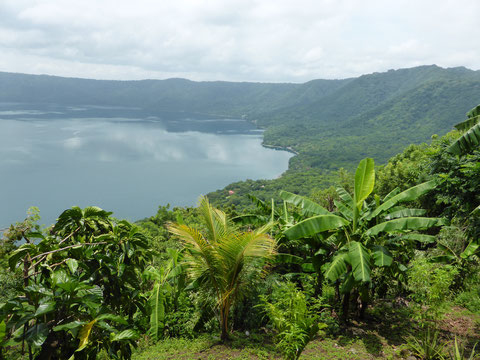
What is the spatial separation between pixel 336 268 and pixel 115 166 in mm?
83198

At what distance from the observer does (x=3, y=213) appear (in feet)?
163

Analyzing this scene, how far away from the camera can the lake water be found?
58094 mm

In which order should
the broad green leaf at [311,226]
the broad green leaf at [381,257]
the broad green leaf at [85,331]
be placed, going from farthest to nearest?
1. the broad green leaf at [311,226]
2. the broad green leaf at [381,257]
3. the broad green leaf at [85,331]

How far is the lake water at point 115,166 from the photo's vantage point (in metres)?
58.1

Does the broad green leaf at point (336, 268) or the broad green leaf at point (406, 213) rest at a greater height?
the broad green leaf at point (406, 213)

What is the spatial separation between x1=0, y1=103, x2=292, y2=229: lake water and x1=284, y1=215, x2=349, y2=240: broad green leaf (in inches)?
2053

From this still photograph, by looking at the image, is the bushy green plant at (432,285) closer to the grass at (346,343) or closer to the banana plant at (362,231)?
the banana plant at (362,231)

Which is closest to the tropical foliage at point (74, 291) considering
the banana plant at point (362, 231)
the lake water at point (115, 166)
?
the banana plant at point (362, 231)

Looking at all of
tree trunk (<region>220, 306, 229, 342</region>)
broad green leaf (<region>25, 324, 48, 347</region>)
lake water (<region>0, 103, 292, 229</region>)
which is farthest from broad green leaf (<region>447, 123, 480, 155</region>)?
lake water (<region>0, 103, 292, 229</region>)

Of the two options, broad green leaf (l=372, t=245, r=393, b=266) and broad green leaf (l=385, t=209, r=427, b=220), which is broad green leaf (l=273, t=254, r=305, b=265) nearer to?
broad green leaf (l=372, t=245, r=393, b=266)

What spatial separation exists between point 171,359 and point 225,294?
122cm

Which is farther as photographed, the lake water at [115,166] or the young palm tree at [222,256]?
the lake water at [115,166]

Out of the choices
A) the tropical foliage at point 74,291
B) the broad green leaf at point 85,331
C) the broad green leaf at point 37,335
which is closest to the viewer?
the broad green leaf at point 37,335

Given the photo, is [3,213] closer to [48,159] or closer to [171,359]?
[48,159]
